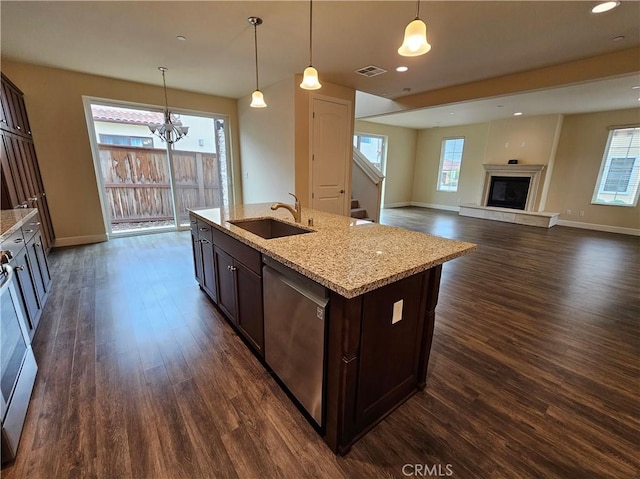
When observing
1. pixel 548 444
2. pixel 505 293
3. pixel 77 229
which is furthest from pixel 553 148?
pixel 77 229

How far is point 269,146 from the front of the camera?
489 centimetres

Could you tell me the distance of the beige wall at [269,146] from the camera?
4352mm

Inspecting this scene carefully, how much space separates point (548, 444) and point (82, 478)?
223 cm

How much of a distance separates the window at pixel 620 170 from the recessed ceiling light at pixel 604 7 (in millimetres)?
5732

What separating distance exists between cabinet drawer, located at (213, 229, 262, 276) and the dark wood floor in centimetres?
73

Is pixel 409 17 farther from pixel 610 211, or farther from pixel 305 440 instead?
pixel 610 211

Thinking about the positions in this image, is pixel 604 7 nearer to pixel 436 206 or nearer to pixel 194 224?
pixel 194 224

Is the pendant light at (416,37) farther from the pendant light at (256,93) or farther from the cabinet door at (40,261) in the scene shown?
the cabinet door at (40,261)

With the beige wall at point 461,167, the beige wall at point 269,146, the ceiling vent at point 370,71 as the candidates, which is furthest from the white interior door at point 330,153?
the beige wall at point 461,167

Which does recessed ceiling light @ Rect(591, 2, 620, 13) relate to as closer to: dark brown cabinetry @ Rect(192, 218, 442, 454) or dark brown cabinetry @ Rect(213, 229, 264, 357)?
dark brown cabinetry @ Rect(192, 218, 442, 454)

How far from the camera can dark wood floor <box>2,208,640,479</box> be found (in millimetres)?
1332

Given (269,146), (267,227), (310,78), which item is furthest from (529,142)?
(267,227)

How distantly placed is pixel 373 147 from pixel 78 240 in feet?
25.7

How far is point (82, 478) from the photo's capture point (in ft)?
4.06
